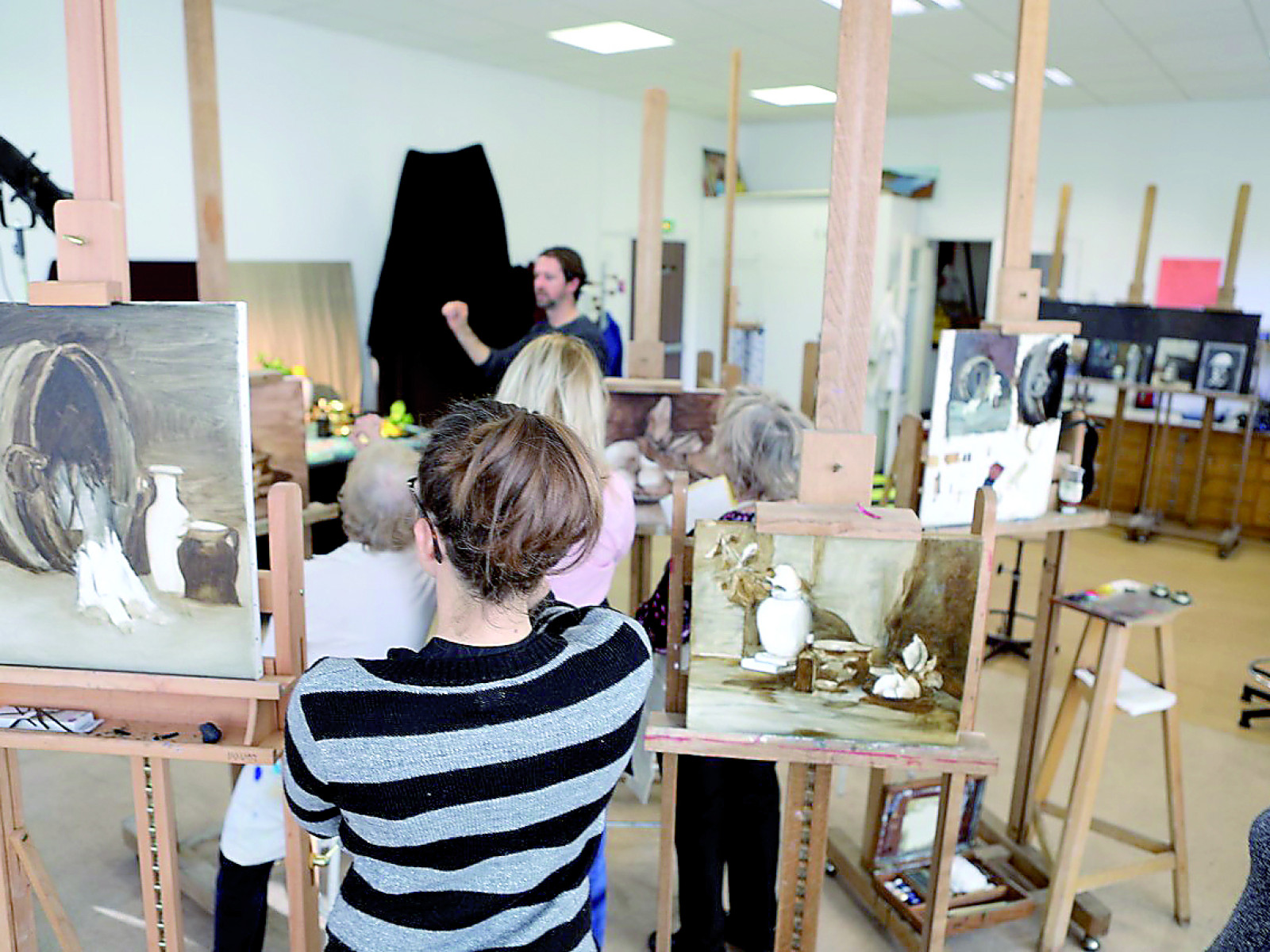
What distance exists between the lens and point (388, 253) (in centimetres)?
481

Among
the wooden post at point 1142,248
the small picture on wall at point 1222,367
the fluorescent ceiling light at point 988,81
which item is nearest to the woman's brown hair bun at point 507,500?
the fluorescent ceiling light at point 988,81

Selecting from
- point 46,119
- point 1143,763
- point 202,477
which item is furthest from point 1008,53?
point 202,477

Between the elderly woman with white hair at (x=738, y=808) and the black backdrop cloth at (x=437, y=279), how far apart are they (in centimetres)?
295

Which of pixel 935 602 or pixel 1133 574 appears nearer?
pixel 935 602

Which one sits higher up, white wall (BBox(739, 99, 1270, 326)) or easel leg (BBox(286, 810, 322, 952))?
white wall (BBox(739, 99, 1270, 326))

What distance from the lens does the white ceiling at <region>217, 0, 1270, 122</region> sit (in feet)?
13.4

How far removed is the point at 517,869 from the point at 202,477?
2.55 feet

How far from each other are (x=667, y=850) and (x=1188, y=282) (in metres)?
6.15

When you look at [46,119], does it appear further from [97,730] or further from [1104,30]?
[1104,30]

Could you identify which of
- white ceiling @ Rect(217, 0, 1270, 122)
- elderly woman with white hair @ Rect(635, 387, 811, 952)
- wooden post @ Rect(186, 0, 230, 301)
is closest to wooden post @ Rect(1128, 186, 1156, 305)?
white ceiling @ Rect(217, 0, 1270, 122)

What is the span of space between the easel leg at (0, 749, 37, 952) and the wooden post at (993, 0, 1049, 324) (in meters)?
2.10

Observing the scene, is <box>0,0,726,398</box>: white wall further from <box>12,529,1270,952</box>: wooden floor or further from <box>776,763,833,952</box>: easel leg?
<box>776,763,833,952</box>: easel leg

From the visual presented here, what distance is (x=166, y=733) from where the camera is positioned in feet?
5.03

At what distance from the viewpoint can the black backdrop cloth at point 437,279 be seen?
481cm
